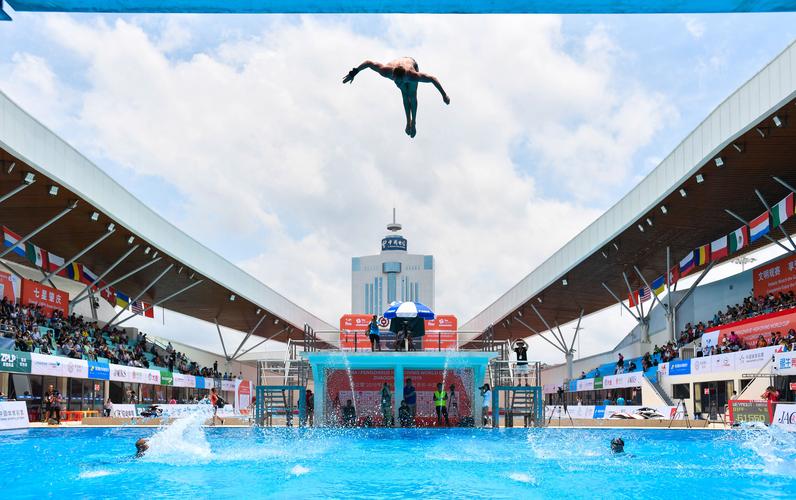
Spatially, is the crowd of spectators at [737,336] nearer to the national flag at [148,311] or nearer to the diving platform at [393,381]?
the diving platform at [393,381]

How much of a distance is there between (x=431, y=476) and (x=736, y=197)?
23093 mm

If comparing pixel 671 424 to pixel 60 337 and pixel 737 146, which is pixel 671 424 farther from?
pixel 60 337

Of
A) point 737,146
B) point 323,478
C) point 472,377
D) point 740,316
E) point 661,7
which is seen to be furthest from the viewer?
point 740,316

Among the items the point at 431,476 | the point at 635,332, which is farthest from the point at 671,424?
the point at 635,332

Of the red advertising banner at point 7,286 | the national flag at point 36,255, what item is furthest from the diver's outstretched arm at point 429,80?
the national flag at point 36,255

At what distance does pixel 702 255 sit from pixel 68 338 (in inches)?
1211

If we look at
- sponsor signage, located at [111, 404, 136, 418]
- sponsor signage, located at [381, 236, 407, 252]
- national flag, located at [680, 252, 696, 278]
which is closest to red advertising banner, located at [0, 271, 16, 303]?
sponsor signage, located at [111, 404, 136, 418]

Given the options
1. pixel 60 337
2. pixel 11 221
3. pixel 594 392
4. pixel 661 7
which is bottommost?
pixel 594 392

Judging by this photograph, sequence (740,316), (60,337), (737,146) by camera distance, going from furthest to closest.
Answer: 1. (740,316)
2. (60,337)
3. (737,146)

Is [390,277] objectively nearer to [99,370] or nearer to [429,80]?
[99,370]

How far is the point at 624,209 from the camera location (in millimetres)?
36656

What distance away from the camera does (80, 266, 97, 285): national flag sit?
4306 cm

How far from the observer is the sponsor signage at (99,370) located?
117ft

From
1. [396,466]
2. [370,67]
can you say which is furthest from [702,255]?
[370,67]
